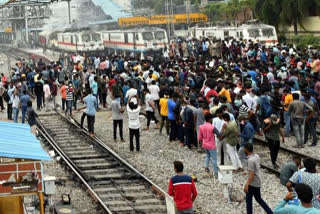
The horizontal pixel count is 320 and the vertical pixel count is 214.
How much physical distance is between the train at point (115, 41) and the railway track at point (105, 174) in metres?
27.2

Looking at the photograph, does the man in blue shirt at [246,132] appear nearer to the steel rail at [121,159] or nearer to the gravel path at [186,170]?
the gravel path at [186,170]

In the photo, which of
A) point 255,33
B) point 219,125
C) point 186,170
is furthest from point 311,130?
point 255,33

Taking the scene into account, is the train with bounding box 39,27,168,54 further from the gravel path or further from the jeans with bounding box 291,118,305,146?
the jeans with bounding box 291,118,305,146

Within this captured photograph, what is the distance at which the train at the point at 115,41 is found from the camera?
4950cm

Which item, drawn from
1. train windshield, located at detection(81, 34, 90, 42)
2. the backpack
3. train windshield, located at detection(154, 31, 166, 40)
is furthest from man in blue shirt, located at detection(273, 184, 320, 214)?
train windshield, located at detection(81, 34, 90, 42)

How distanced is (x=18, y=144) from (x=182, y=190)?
2.56m

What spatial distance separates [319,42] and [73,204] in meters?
33.7

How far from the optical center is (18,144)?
9.39 meters

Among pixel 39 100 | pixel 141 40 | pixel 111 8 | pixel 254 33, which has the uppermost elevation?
pixel 111 8

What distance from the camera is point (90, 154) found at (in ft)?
61.0

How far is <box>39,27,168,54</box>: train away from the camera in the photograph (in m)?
49.5

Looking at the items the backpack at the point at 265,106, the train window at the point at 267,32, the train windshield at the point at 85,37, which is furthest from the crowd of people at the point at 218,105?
the train windshield at the point at 85,37

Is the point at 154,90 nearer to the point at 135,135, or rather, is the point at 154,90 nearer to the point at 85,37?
the point at 135,135

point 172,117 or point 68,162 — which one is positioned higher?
point 172,117
